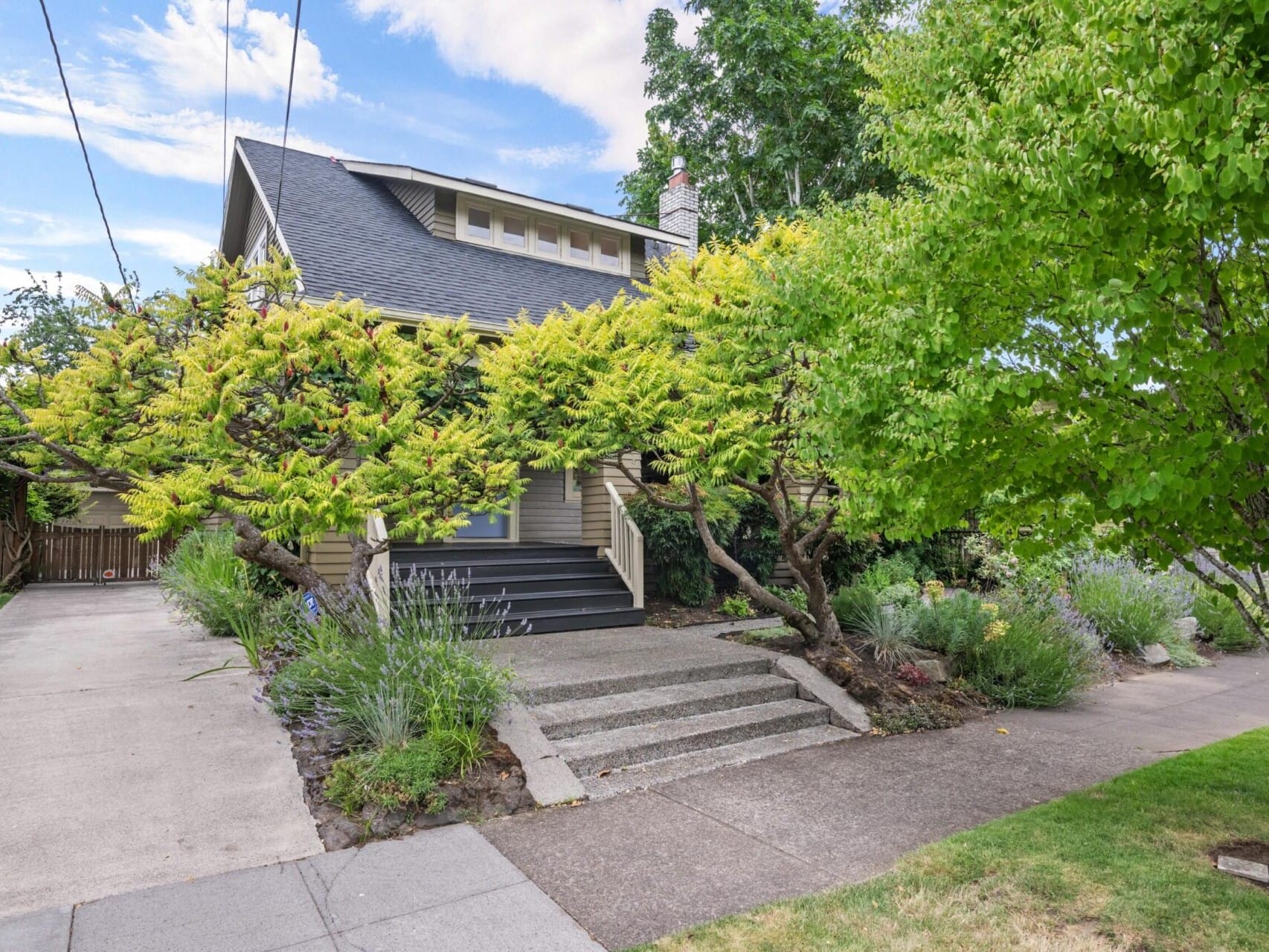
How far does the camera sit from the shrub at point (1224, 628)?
1070cm

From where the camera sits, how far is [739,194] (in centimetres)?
2388

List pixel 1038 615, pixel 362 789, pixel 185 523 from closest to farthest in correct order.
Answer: pixel 362 789, pixel 185 523, pixel 1038 615

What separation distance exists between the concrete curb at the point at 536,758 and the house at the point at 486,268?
11.0 feet

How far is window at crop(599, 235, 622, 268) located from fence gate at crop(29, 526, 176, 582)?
11.2 meters

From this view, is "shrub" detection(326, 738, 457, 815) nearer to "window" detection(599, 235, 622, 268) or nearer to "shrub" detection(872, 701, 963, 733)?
"shrub" detection(872, 701, 963, 733)

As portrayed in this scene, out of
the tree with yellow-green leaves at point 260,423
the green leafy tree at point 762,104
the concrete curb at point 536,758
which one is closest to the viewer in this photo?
the concrete curb at point 536,758

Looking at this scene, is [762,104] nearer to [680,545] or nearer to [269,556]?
[680,545]

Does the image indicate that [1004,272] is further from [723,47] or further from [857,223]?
[723,47]

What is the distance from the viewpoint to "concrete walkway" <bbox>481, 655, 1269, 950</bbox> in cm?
358

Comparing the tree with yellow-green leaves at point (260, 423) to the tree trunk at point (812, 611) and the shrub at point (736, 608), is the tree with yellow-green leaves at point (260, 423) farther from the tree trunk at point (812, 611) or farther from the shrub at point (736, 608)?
the shrub at point (736, 608)

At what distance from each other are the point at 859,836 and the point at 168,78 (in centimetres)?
1045

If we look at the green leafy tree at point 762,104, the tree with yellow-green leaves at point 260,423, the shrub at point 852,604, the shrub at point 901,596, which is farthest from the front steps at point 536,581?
the green leafy tree at point 762,104

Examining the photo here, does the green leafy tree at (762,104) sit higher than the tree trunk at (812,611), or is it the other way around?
the green leafy tree at (762,104)

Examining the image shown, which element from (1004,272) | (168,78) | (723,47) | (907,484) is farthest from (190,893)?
(723,47)
